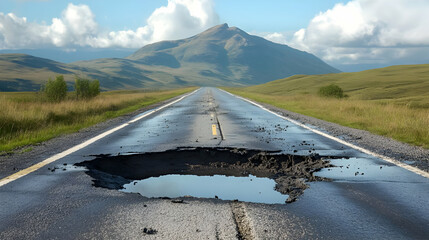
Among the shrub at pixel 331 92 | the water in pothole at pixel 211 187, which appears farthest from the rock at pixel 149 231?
the shrub at pixel 331 92

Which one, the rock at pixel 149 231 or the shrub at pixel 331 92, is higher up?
the shrub at pixel 331 92

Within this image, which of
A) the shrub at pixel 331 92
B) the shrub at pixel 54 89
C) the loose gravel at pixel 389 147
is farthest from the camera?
the shrub at pixel 331 92

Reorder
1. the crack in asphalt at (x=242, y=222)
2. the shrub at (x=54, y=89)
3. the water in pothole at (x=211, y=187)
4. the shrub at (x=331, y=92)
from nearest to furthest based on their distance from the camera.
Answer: the crack in asphalt at (x=242, y=222), the water in pothole at (x=211, y=187), the shrub at (x=54, y=89), the shrub at (x=331, y=92)

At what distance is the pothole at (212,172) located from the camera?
539 centimetres

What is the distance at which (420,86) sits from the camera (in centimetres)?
6397

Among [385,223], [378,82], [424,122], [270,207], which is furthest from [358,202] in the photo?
[378,82]

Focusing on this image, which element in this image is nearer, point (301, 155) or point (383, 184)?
point (383, 184)

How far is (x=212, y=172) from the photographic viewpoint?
673 cm

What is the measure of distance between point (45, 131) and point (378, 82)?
76462 millimetres

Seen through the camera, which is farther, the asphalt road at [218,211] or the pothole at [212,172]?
the pothole at [212,172]

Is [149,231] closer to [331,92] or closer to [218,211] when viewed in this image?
[218,211]

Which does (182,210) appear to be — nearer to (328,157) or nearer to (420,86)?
(328,157)

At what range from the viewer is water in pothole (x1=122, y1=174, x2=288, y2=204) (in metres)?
5.07

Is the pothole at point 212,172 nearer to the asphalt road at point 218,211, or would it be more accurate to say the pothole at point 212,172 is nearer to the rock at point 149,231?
the asphalt road at point 218,211
